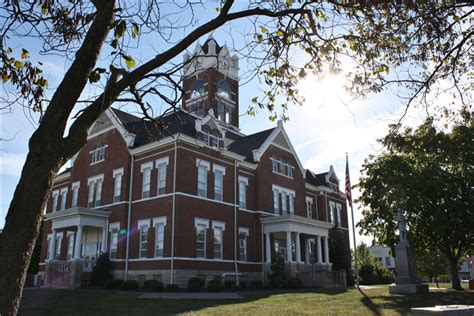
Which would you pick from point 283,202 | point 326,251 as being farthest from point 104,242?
point 326,251

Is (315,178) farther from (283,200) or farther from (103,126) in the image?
(103,126)

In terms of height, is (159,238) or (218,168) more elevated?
(218,168)

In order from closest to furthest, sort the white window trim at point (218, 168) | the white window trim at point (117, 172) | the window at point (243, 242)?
the white window trim at point (218, 168), the white window trim at point (117, 172), the window at point (243, 242)

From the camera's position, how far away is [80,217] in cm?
2994

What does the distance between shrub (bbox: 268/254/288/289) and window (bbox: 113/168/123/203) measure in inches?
484

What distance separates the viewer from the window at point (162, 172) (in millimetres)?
28828

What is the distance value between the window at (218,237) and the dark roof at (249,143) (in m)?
7.11

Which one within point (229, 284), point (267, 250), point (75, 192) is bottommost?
point (229, 284)

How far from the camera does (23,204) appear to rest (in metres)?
4.70

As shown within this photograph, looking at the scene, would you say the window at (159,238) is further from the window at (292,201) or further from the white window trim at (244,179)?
the window at (292,201)

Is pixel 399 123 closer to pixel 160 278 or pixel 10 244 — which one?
pixel 10 244

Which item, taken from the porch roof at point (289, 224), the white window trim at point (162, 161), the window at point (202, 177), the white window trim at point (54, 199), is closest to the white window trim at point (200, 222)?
the window at point (202, 177)

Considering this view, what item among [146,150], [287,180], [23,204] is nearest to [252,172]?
[287,180]

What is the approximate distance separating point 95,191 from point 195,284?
13.3m
